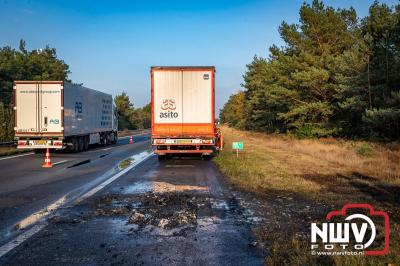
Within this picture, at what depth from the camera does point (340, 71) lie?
3219cm

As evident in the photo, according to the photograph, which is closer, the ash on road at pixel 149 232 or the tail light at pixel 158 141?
the ash on road at pixel 149 232

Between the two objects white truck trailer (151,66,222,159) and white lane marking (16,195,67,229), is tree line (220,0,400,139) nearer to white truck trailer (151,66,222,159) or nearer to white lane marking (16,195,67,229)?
white truck trailer (151,66,222,159)

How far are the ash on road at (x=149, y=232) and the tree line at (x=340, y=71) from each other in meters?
17.6

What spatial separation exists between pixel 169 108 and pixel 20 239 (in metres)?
13.1

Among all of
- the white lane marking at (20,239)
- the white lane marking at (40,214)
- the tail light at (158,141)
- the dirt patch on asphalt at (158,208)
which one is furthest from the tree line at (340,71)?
the white lane marking at (20,239)

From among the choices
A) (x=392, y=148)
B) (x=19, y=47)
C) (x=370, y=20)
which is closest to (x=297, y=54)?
(x=370, y=20)

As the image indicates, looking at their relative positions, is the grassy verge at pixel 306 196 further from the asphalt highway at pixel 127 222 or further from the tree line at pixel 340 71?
the tree line at pixel 340 71

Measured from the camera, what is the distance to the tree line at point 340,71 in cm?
2872

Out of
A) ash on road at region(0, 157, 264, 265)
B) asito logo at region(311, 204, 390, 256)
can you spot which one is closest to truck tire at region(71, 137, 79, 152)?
ash on road at region(0, 157, 264, 265)

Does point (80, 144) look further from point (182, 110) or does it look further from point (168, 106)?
point (182, 110)

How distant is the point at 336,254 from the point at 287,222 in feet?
6.82

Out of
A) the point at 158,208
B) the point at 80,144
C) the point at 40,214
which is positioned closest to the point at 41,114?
the point at 80,144

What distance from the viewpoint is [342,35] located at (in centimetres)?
3738

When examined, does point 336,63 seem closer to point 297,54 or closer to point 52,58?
point 297,54
